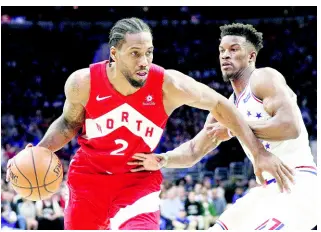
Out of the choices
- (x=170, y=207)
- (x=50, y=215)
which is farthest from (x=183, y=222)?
(x=50, y=215)

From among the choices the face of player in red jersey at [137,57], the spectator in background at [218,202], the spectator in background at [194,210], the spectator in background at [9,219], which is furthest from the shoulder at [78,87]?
the spectator in background at [218,202]

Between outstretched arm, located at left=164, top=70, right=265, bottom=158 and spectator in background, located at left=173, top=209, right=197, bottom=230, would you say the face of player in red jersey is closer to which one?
outstretched arm, located at left=164, top=70, right=265, bottom=158

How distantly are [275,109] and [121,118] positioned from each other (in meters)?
1.15

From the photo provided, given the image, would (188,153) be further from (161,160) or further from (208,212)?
Answer: (208,212)

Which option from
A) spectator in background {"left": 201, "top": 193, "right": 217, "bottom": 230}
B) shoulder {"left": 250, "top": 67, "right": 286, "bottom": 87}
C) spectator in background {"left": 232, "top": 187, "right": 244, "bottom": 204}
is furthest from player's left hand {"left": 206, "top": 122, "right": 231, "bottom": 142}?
spectator in background {"left": 232, "top": 187, "right": 244, "bottom": 204}

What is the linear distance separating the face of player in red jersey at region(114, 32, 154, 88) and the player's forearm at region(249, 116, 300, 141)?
931mm

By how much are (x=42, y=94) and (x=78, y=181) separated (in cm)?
1203

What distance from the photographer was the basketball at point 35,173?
13.9ft

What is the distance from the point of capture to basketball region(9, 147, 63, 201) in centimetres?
424

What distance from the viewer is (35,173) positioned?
423 centimetres

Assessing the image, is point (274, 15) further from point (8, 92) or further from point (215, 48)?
point (8, 92)

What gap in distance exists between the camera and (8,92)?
1591 centimetres

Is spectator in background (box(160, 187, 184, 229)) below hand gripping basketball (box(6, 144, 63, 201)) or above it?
below

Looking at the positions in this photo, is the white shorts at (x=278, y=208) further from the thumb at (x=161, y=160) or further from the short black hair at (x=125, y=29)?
the short black hair at (x=125, y=29)
